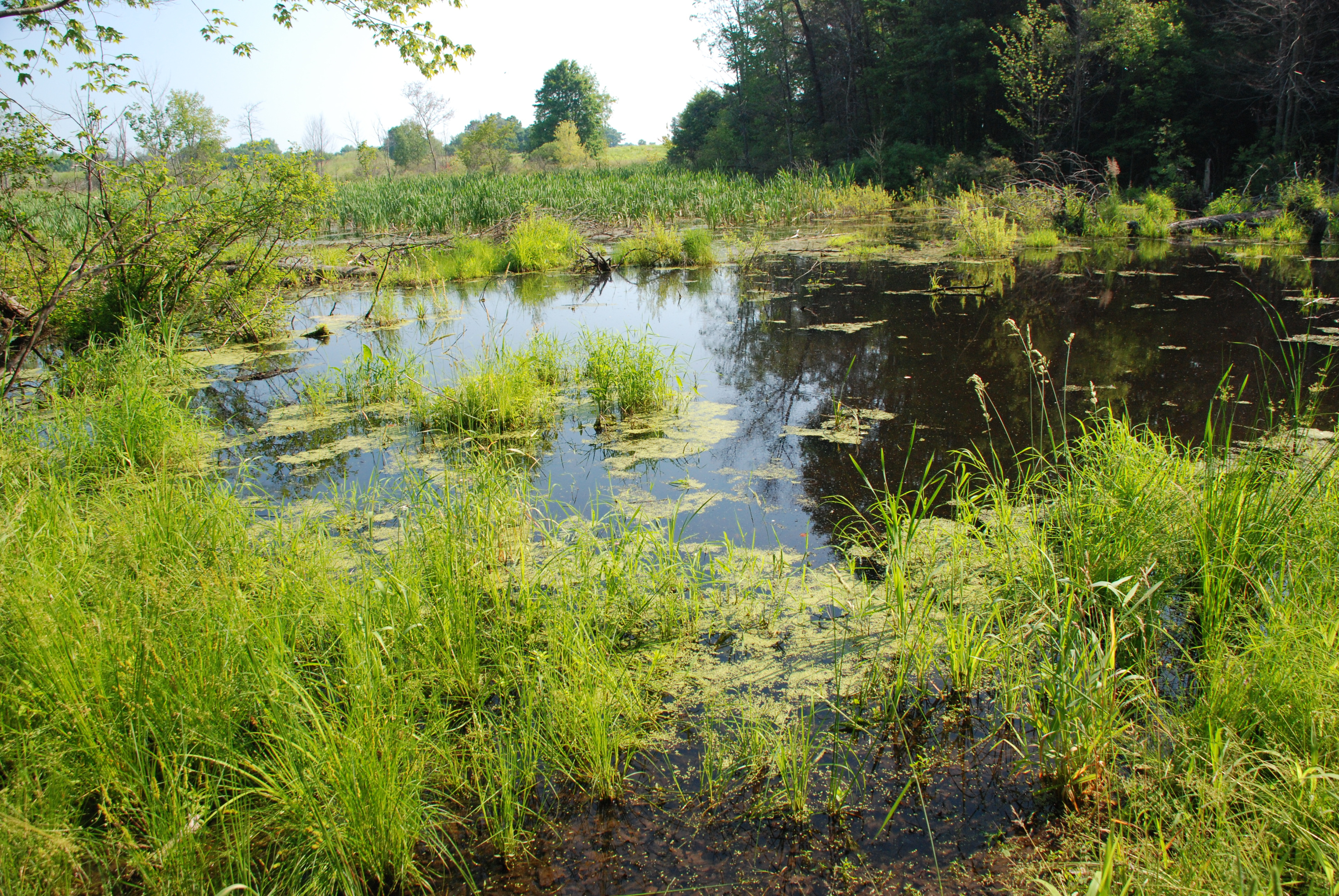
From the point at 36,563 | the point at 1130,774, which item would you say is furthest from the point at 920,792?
the point at 36,563

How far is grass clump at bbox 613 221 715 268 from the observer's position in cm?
971

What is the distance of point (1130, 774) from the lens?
167 centimetres

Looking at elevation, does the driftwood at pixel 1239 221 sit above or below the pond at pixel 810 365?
above

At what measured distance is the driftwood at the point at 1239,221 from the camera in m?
8.91

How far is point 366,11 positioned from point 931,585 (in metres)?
6.68

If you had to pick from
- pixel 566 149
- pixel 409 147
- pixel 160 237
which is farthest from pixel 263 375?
pixel 409 147

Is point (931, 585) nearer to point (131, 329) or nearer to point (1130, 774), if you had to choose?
point (1130, 774)

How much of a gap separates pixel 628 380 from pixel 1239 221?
33.9ft

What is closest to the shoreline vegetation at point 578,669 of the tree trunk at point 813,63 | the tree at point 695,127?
the tree trunk at point 813,63

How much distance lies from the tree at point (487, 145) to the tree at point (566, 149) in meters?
2.33

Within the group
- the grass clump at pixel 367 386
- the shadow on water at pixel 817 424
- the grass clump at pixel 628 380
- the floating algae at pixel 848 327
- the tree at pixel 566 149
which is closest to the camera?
the shadow on water at pixel 817 424

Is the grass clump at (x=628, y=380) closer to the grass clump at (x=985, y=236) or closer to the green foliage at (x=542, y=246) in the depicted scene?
the green foliage at (x=542, y=246)

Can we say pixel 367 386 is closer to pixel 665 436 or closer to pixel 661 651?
pixel 665 436

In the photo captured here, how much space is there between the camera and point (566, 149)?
36.2 m
